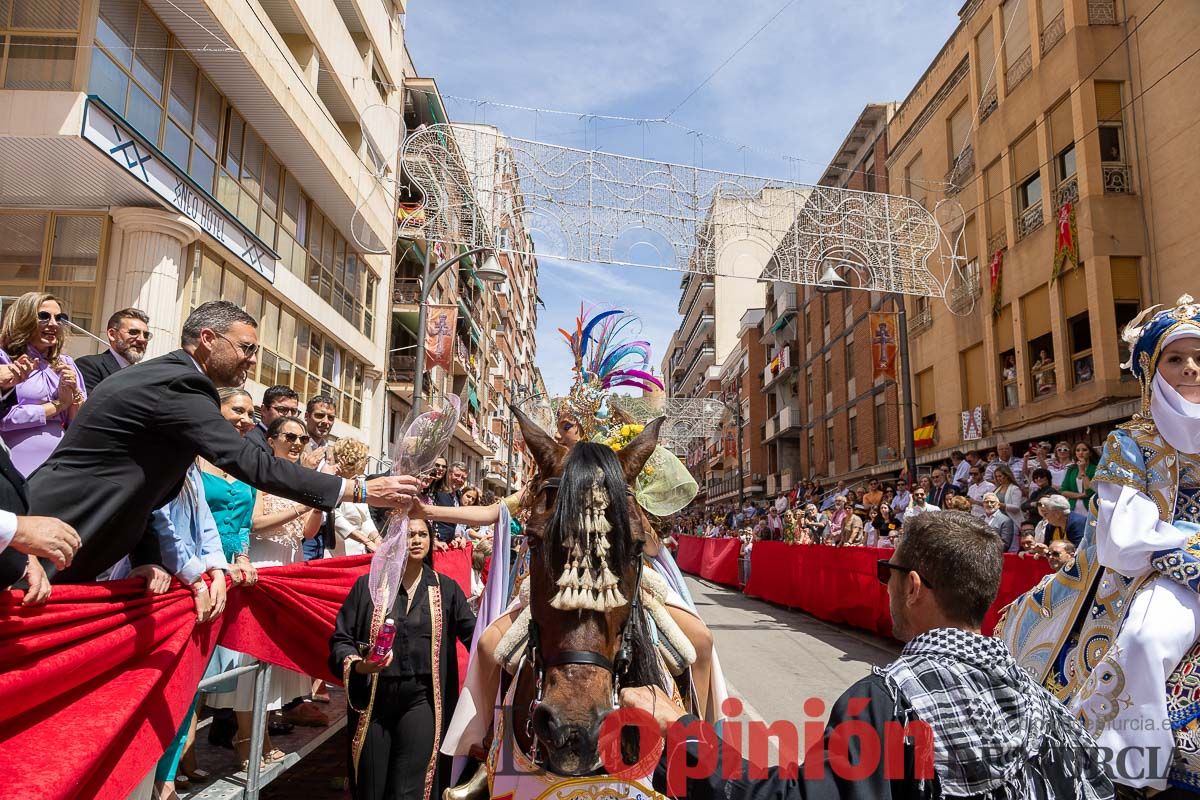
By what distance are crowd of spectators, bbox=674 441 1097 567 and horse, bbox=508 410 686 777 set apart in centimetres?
339

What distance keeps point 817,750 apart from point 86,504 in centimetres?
252

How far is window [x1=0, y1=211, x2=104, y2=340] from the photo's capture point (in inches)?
503

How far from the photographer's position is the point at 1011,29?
20688 millimetres

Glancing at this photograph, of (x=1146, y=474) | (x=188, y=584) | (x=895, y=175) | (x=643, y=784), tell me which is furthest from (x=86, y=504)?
(x=895, y=175)

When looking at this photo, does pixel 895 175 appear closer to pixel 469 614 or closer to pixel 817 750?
pixel 469 614

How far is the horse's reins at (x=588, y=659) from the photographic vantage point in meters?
2.36

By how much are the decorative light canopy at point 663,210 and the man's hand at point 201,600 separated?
1115 centimetres

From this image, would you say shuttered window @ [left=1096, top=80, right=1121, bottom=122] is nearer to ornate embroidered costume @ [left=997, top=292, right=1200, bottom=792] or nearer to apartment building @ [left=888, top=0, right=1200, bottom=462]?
apartment building @ [left=888, top=0, right=1200, bottom=462]

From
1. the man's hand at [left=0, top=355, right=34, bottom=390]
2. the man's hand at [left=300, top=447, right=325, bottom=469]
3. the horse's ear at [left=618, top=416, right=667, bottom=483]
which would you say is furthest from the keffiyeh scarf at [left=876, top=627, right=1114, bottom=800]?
the man's hand at [left=300, top=447, right=325, bottom=469]

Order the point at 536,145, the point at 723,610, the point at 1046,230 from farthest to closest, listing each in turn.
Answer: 1. the point at 1046,230
2. the point at 723,610
3. the point at 536,145

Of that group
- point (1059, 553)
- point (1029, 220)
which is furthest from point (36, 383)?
point (1029, 220)

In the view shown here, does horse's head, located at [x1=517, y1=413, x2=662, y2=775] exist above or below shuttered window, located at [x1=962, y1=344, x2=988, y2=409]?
below

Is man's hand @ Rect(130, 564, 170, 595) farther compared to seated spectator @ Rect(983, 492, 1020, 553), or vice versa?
seated spectator @ Rect(983, 492, 1020, 553)

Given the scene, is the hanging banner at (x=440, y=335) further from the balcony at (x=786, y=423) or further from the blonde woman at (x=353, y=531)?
the balcony at (x=786, y=423)
